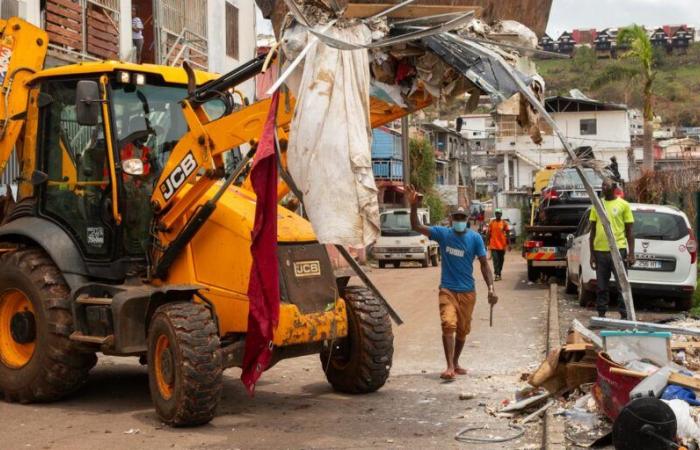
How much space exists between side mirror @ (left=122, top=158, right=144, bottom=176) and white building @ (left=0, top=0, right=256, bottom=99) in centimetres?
476

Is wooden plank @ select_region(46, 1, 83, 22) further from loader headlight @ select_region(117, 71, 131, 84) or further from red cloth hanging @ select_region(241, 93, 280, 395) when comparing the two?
red cloth hanging @ select_region(241, 93, 280, 395)

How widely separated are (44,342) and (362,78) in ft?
13.2

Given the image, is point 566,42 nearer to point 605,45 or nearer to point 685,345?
point 605,45

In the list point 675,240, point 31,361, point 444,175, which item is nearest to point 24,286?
point 31,361

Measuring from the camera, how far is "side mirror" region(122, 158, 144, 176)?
926 centimetres

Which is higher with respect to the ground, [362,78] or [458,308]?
[362,78]

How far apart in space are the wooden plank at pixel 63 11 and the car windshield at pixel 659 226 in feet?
34.5

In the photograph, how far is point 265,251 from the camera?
8062 mm

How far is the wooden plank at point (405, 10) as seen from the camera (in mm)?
7711

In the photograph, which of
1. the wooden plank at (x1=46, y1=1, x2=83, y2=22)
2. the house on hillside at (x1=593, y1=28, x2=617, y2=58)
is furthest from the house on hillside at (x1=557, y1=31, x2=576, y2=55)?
A: the wooden plank at (x1=46, y1=1, x2=83, y2=22)

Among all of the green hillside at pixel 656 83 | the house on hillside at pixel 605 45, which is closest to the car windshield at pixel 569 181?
the green hillside at pixel 656 83

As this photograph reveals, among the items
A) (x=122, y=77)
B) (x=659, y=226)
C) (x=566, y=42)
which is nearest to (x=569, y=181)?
(x=659, y=226)

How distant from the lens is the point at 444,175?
7812 cm

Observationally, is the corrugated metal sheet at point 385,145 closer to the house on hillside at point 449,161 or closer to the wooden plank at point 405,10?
the house on hillside at point 449,161
